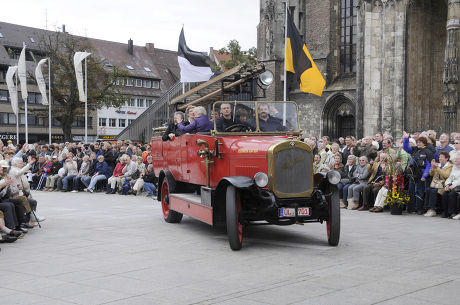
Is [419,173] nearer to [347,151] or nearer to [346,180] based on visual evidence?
[346,180]

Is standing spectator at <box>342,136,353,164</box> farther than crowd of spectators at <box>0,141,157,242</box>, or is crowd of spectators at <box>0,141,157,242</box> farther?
crowd of spectators at <box>0,141,157,242</box>

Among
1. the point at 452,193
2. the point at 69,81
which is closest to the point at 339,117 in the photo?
the point at 452,193

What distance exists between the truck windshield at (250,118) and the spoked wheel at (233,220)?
1538 mm

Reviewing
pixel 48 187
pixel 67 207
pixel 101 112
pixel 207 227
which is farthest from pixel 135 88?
pixel 207 227

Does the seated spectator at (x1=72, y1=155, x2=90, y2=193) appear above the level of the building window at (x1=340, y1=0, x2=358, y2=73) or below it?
below

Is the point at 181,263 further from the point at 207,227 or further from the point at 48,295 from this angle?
the point at 207,227

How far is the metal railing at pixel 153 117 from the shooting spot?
31.9 m

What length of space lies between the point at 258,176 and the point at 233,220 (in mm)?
790

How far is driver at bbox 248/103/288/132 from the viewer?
33.6 feet

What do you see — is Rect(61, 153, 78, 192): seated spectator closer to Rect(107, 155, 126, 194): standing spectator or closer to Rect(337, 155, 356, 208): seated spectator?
Rect(107, 155, 126, 194): standing spectator

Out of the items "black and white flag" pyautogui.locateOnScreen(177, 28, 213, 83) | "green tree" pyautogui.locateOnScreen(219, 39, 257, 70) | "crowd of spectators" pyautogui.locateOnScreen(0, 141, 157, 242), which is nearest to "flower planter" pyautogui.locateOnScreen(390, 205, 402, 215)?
"black and white flag" pyautogui.locateOnScreen(177, 28, 213, 83)

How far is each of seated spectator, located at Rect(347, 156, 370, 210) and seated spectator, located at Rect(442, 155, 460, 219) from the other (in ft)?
8.07

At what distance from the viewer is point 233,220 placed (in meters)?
8.77

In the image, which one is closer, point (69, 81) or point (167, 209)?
point (167, 209)
